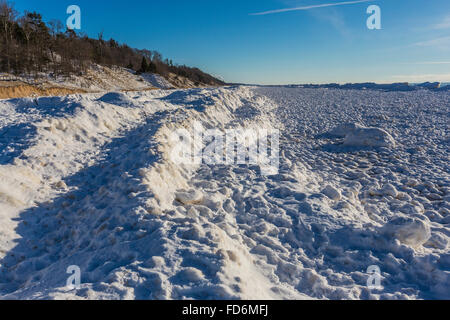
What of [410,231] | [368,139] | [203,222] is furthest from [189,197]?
[368,139]

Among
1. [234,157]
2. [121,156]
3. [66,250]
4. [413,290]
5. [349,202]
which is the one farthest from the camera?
[234,157]

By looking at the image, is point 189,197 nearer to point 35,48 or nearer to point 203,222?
point 203,222

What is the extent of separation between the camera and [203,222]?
3791mm

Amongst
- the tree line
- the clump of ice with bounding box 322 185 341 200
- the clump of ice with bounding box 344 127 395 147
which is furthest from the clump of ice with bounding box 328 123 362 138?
the tree line

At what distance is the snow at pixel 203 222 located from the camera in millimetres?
2809

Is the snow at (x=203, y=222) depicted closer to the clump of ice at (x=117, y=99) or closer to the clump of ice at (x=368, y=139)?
the clump of ice at (x=368, y=139)

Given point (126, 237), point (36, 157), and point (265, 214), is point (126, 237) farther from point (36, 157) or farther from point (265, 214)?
point (36, 157)

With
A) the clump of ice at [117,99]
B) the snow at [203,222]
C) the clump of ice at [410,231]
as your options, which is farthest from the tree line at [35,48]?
the clump of ice at [410,231]

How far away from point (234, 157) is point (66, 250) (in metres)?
4.71

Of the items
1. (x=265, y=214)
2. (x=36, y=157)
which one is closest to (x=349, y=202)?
(x=265, y=214)

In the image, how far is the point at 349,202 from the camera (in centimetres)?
511

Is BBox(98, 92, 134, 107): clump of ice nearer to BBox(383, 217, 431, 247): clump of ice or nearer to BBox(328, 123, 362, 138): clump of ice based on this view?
BBox(328, 123, 362, 138): clump of ice

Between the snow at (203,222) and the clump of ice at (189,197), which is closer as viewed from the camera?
the snow at (203,222)
